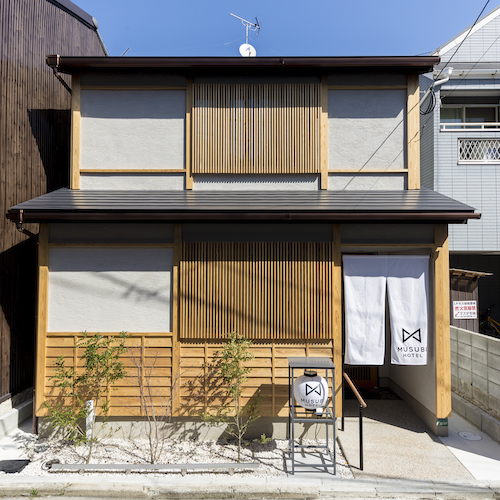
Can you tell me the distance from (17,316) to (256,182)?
5.75 metres

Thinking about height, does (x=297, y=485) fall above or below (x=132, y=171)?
below

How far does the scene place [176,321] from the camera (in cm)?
603

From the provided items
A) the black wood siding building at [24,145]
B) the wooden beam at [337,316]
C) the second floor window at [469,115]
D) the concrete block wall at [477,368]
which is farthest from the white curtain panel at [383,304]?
the second floor window at [469,115]

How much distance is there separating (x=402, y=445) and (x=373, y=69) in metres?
6.94

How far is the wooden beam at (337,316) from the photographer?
603 cm

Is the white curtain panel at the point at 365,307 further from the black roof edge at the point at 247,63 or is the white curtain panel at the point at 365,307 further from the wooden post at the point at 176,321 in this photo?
the black roof edge at the point at 247,63

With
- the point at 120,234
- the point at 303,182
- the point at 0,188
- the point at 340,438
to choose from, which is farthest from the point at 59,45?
the point at 340,438

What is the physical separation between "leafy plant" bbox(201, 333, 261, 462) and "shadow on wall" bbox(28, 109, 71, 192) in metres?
6.34

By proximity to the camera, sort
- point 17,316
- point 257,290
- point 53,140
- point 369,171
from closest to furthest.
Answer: point 257,290 < point 369,171 < point 17,316 < point 53,140

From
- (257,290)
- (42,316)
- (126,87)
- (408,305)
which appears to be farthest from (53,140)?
(408,305)

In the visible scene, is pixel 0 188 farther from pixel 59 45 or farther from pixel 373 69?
pixel 373 69

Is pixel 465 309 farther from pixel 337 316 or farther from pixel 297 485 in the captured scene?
pixel 297 485

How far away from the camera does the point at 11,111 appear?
7.14 meters

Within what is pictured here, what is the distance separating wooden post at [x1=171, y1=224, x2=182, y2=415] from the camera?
5.94 metres
